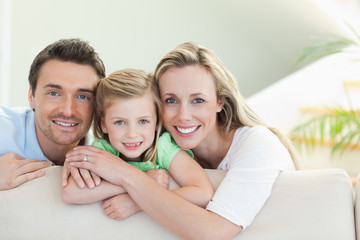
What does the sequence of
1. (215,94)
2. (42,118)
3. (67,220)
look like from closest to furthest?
(67,220) < (215,94) < (42,118)

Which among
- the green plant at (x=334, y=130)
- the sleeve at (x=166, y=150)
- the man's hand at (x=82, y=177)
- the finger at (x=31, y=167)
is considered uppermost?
the sleeve at (x=166, y=150)

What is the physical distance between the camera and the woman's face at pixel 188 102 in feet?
5.90

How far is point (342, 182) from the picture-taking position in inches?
60.0

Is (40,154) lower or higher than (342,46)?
lower

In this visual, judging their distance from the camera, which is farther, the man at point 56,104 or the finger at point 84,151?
the man at point 56,104

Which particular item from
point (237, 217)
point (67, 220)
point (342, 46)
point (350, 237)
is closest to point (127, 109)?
point (67, 220)

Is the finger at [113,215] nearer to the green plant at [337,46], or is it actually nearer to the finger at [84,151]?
the finger at [84,151]

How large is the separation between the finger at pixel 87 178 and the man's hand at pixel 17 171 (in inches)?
7.6

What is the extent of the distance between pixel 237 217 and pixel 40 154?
1.03 m

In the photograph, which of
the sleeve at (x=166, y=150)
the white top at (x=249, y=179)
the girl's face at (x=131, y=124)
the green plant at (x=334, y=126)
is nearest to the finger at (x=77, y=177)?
the girl's face at (x=131, y=124)

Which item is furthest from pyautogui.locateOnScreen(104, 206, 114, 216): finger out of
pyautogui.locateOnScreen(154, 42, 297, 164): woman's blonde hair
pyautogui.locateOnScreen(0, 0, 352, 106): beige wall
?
pyautogui.locateOnScreen(0, 0, 352, 106): beige wall

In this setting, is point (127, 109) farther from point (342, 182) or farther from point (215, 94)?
point (342, 182)

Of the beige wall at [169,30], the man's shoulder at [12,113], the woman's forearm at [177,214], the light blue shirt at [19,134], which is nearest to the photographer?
the woman's forearm at [177,214]

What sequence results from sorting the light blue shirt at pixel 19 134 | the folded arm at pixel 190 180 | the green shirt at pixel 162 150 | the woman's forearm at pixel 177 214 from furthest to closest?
1. the light blue shirt at pixel 19 134
2. the green shirt at pixel 162 150
3. the folded arm at pixel 190 180
4. the woman's forearm at pixel 177 214
